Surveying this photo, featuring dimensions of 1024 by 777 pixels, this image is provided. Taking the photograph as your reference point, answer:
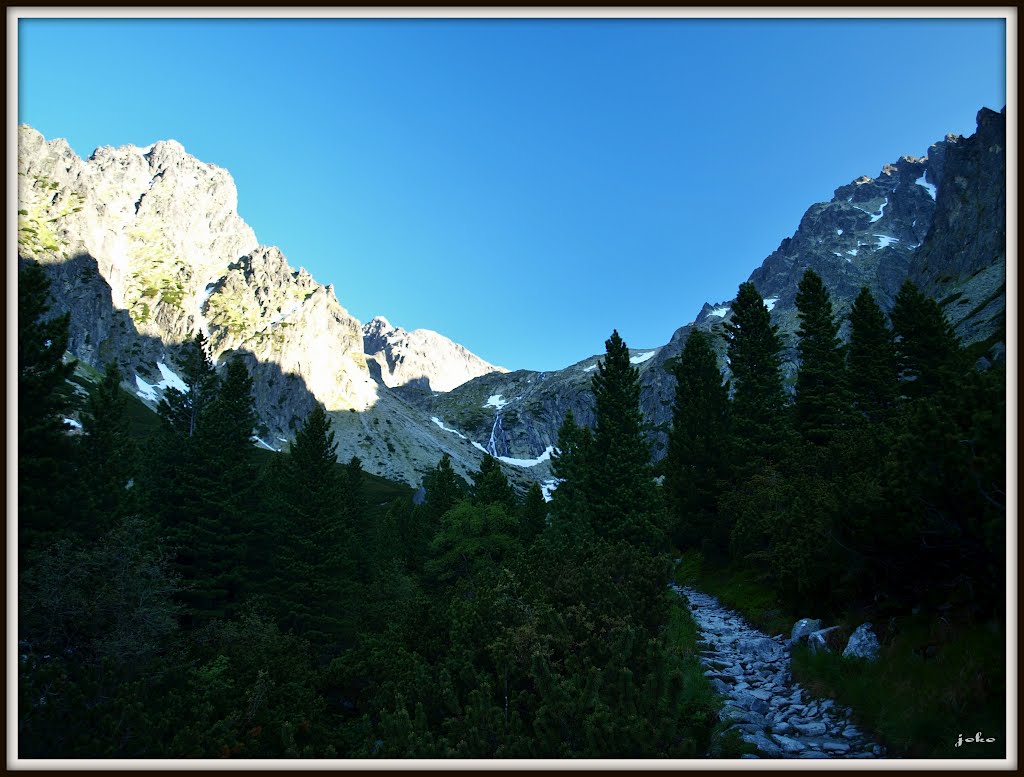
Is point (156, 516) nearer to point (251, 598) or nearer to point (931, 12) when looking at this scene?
point (251, 598)

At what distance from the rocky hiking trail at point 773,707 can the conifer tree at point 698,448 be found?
16310 millimetres

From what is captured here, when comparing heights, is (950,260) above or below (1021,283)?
above

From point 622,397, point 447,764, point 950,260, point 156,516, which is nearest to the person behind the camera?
point 447,764

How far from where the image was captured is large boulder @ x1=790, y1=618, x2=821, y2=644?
1376 cm

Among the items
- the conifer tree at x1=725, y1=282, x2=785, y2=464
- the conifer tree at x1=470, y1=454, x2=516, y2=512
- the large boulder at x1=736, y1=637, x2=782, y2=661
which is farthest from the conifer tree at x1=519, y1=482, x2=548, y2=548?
the large boulder at x1=736, y1=637, x2=782, y2=661

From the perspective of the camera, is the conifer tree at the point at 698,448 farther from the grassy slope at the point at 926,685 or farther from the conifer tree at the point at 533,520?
the grassy slope at the point at 926,685

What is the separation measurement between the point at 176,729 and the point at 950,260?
16052 centimetres

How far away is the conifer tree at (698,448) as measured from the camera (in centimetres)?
3394

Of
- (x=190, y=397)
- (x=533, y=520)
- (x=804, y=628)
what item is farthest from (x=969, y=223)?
(x=190, y=397)

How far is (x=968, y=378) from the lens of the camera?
9.16 meters

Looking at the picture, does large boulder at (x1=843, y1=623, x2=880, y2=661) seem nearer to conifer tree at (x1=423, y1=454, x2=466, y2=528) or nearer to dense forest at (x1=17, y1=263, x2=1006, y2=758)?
dense forest at (x1=17, y1=263, x2=1006, y2=758)

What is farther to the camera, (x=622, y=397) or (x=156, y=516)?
(x=622, y=397)

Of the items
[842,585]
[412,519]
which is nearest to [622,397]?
[842,585]

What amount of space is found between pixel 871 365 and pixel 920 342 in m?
5.35
